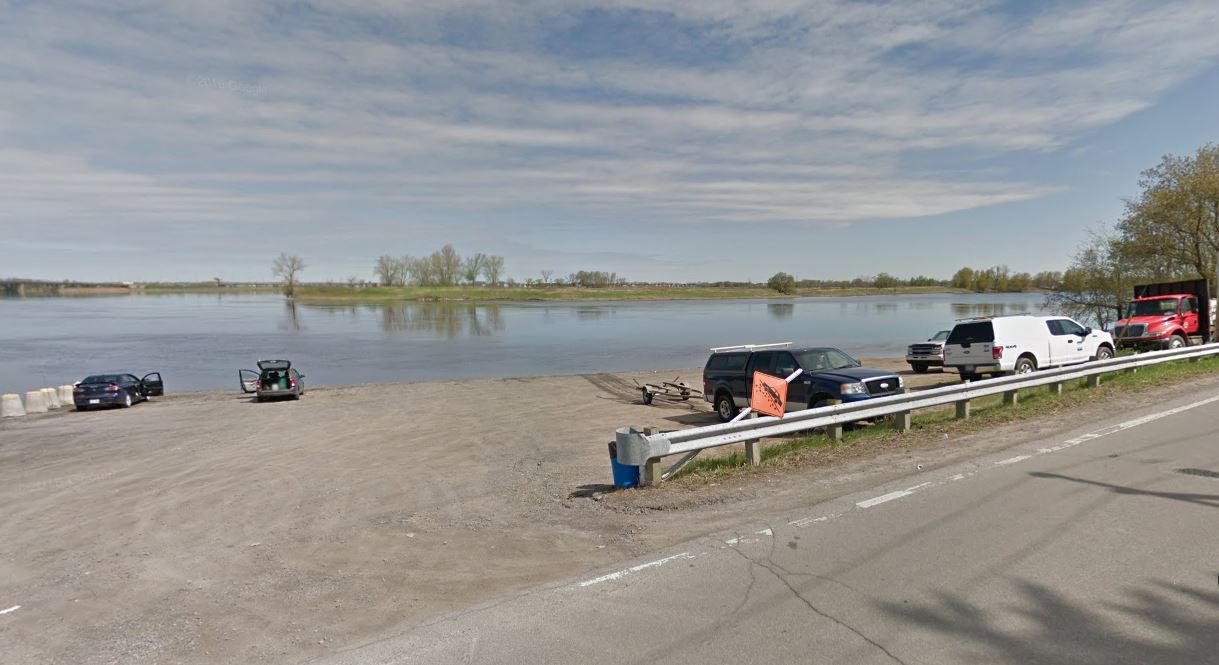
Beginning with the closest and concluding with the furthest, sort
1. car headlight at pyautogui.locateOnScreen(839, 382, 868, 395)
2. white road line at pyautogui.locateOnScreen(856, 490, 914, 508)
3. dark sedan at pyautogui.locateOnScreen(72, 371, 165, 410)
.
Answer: white road line at pyautogui.locateOnScreen(856, 490, 914, 508), car headlight at pyautogui.locateOnScreen(839, 382, 868, 395), dark sedan at pyautogui.locateOnScreen(72, 371, 165, 410)

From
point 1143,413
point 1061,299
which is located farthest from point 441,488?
point 1061,299

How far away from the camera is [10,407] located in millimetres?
24312

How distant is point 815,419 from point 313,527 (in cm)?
695

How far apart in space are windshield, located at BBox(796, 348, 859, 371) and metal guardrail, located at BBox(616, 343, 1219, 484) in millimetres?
2963

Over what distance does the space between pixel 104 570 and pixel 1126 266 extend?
50.3m

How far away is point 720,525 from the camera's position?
6.57 meters

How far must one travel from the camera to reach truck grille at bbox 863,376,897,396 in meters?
12.8

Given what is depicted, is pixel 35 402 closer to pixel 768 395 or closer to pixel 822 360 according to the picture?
pixel 822 360

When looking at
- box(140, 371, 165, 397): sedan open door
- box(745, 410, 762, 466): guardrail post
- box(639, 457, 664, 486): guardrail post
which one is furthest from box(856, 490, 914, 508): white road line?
box(140, 371, 165, 397): sedan open door

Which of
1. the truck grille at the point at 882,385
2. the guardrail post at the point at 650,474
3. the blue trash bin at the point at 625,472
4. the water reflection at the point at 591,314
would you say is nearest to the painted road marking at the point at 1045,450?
the guardrail post at the point at 650,474

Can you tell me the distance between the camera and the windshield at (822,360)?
1439cm

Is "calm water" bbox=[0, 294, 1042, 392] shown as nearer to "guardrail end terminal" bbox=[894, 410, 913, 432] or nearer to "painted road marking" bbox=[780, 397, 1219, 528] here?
"guardrail end terminal" bbox=[894, 410, 913, 432]

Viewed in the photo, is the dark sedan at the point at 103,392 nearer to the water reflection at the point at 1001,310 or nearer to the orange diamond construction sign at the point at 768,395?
the orange diamond construction sign at the point at 768,395

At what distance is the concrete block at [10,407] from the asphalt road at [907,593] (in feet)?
92.2
